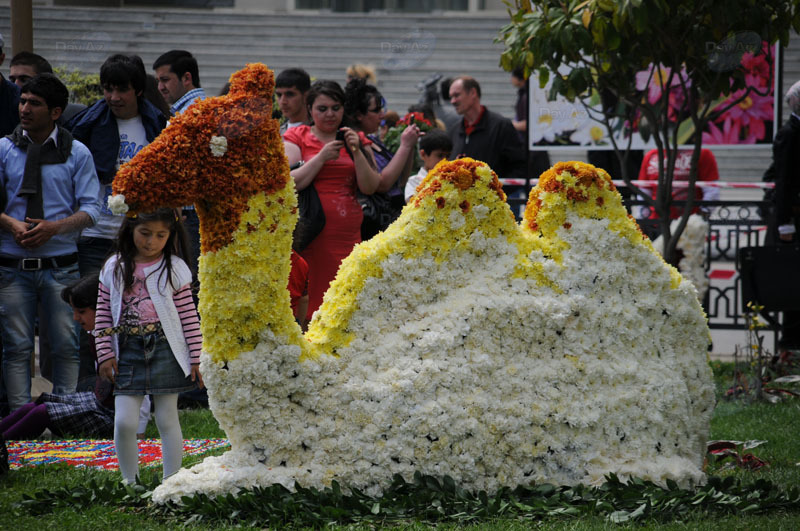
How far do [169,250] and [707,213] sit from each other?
23.2 feet

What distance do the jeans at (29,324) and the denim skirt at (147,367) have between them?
2.00 meters

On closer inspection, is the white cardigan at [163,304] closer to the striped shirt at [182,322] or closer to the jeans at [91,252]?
the striped shirt at [182,322]

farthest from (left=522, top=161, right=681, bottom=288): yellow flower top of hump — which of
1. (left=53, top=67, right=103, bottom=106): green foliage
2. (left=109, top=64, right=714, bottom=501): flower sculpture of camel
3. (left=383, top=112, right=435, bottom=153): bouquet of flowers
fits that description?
(left=53, top=67, right=103, bottom=106): green foliage

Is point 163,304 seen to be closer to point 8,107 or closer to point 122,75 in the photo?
point 122,75

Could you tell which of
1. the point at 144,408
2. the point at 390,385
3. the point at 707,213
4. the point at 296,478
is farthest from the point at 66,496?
the point at 707,213

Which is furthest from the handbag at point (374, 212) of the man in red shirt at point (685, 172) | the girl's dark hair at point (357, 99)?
the man in red shirt at point (685, 172)

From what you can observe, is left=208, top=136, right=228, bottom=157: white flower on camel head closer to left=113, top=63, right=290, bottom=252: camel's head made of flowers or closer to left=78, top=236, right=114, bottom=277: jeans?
left=113, top=63, right=290, bottom=252: camel's head made of flowers

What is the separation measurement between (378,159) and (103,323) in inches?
107

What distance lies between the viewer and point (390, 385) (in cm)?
→ 447

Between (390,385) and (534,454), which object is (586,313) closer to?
(534,454)

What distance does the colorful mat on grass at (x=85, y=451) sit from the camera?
5.80 meters

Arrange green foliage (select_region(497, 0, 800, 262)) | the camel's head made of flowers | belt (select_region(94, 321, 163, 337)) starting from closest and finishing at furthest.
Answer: the camel's head made of flowers, belt (select_region(94, 321, 163, 337)), green foliage (select_region(497, 0, 800, 262))

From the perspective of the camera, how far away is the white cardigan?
5156 mm

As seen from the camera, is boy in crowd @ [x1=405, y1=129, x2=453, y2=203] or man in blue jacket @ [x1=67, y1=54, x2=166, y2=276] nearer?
man in blue jacket @ [x1=67, y1=54, x2=166, y2=276]
